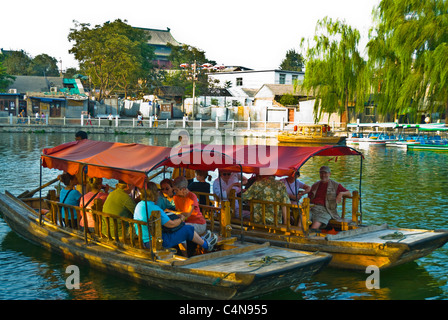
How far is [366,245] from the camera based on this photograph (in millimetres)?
8258

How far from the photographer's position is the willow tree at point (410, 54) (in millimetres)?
33094

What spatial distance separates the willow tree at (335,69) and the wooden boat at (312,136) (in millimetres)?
3861

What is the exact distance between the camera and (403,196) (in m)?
17.0

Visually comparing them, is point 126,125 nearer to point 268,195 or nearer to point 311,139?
point 311,139

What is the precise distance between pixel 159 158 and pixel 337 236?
3475 millimetres

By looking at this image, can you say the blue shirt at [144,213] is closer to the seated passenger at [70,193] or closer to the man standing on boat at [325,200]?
the seated passenger at [70,193]

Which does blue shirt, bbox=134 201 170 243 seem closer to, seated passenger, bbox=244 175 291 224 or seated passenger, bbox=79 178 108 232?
seated passenger, bbox=79 178 108 232

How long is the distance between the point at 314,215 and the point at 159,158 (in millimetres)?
3575

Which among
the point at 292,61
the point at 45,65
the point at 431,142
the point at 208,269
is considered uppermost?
the point at 292,61

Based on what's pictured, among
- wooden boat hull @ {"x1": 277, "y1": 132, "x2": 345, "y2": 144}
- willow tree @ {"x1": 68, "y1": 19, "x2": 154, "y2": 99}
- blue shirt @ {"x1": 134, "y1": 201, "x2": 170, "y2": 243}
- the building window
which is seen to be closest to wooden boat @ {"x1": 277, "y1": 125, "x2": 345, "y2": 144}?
wooden boat hull @ {"x1": 277, "y1": 132, "x2": 345, "y2": 144}

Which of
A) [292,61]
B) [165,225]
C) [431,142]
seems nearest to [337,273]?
[165,225]

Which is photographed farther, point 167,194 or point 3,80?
point 3,80

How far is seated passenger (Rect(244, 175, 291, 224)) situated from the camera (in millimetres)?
9344

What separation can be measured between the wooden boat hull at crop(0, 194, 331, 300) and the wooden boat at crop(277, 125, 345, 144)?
1200 inches
